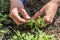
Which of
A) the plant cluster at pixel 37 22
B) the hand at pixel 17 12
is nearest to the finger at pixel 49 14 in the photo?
the plant cluster at pixel 37 22

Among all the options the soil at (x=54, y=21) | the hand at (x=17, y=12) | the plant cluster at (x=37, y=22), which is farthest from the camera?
the soil at (x=54, y=21)

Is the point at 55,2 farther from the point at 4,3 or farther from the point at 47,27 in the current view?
the point at 4,3

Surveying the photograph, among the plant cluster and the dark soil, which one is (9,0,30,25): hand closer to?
the plant cluster

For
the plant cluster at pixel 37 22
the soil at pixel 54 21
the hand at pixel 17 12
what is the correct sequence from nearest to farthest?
the hand at pixel 17 12 → the plant cluster at pixel 37 22 → the soil at pixel 54 21

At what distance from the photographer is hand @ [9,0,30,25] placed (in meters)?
2.15

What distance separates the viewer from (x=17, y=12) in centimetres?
219

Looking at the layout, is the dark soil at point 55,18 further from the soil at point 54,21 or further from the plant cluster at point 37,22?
the plant cluster at point 37,22

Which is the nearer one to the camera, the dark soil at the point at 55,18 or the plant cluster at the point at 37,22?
the plant cluster at the point at 37,22

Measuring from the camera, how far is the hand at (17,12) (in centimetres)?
Answer: 215

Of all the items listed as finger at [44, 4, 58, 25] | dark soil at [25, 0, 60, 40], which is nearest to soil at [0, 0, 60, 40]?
dark soil at [25, 0, 60, 40]

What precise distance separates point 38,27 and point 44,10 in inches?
9.9

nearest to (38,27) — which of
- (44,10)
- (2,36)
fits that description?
(44,10)

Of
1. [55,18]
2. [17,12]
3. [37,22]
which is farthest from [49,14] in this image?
[55,18]

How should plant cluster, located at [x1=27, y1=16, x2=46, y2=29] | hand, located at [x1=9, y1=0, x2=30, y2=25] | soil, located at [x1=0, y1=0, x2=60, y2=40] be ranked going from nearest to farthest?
hand, located at [x1=9, y1=0, x2=30, y2=25] < plant cluster, located at [x1=27, y1=16, x2=46, y2=29] < soil, located at [x1=0, y1=0, x2=60, y2=40]
